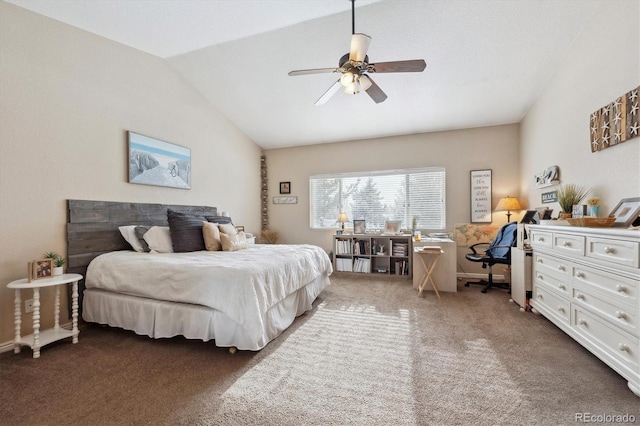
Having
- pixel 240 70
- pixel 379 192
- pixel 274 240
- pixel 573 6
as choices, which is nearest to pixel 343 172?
pixel 379 192

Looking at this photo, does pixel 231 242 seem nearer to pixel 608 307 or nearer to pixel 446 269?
pixel 446 269

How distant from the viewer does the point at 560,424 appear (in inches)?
53.6

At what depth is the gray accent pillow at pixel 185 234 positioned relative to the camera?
3.02 metres

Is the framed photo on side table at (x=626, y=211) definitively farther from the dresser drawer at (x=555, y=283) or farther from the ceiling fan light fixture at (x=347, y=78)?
the ceiling fan light fixture at (x=347, y=78)

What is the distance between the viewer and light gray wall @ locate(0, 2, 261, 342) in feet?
7.26

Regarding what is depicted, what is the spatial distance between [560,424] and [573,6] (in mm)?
3270

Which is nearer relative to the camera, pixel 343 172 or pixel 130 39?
pixel 130 39

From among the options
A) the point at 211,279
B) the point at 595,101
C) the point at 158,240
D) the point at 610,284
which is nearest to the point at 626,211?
the point at 610,284

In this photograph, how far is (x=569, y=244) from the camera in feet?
7.23

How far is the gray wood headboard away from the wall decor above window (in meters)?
4.64

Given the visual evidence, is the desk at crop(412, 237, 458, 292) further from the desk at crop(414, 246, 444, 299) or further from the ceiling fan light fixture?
the ceiling fan light fixture

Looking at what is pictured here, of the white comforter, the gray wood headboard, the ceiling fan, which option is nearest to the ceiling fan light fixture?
the ceiling fan

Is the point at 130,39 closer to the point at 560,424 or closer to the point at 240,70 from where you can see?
the point at 240,70

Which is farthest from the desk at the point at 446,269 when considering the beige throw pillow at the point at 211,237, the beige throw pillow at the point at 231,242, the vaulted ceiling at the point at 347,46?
the beige throw pillow at the point at 211,237
